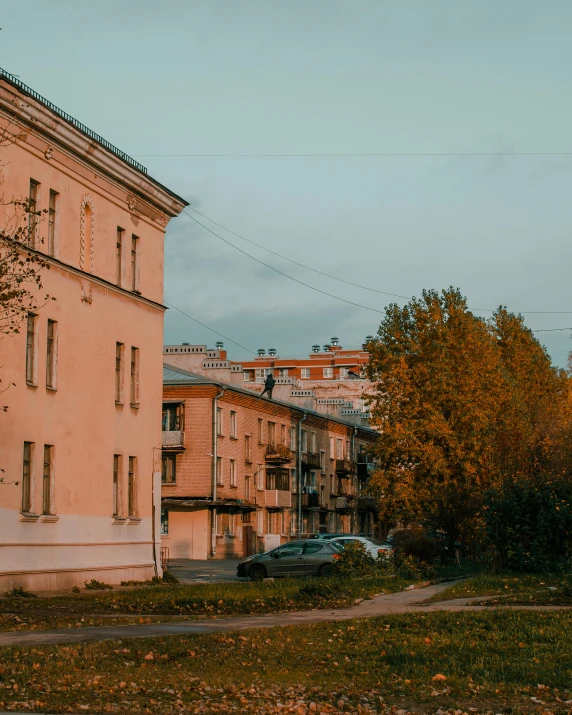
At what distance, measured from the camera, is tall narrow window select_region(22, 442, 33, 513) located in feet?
91.6

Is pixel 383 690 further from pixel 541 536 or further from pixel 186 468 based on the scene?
pixel 186 468

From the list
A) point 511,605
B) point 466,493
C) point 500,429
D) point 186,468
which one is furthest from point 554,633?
point 186,468

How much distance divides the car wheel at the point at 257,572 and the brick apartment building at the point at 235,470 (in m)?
18.5

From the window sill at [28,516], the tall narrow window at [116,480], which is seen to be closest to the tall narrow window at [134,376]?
the tall narrow window at [116,480]

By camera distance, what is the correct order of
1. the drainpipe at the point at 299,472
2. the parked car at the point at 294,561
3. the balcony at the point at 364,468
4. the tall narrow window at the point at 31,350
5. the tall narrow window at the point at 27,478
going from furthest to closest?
1. the balcony at the point at 364,468
2. the drainpipe at the point at 299,472
3. the parked car at the point at 294,561
4. the tall narrow window at the point at 31,350
5. the tall narrow window at the point at 27,478

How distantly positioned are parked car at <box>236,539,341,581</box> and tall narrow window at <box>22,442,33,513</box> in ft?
31.7

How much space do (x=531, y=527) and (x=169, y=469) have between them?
32.6 m

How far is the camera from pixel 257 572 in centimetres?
3550

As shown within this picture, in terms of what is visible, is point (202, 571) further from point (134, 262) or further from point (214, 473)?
point (214, 473)

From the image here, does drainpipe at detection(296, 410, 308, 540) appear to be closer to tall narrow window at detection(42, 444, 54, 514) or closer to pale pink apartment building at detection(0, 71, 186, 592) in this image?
pale pink apartment building at detection(0, 71, 186, 592)

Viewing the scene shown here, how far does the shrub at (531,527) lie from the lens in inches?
1108

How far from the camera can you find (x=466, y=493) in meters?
41.9

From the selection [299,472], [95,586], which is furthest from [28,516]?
[299,472]

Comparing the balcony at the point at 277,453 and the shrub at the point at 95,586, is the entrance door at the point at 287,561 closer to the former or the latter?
the shrub at the point at 95,586
